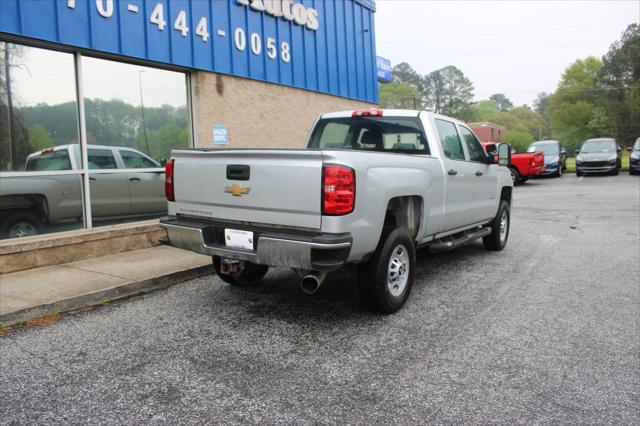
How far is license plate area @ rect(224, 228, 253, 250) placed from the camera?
4215 millimetres

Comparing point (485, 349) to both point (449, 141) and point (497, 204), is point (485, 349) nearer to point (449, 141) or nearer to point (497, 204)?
point (449, 141)

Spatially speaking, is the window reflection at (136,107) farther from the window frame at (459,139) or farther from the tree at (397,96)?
the tree at (397,96)

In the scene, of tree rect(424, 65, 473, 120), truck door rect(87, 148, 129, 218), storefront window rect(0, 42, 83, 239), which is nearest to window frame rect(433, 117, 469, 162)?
truck door rect(87, 148, 129, 218)

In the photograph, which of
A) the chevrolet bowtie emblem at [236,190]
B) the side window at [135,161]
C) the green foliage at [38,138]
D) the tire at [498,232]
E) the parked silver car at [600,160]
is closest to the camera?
the chevrolet bowtie emblem at [236,190]

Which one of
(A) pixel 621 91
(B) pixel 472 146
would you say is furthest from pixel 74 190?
(A) pixel 621 91

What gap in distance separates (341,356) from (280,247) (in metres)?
0.94

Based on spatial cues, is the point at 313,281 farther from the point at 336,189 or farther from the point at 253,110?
the point at 253,110

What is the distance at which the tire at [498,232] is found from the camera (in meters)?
7.56

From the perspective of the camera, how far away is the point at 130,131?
7855 millimetres

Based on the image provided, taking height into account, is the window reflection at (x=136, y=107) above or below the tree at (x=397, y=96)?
below

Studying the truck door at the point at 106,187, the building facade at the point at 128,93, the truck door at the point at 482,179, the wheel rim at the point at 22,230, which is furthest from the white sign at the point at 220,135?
the truck door at the point at 482,179

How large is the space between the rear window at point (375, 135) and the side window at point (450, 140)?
319 mm

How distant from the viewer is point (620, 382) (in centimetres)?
330

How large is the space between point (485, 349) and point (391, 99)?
9658 cm
